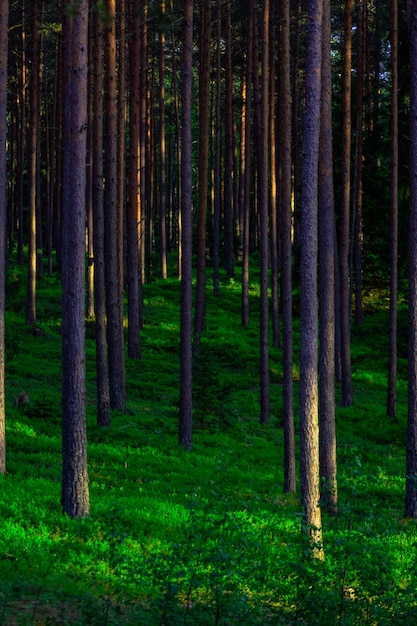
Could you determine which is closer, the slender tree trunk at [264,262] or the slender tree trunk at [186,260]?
the slender tree trunk at [186,260]

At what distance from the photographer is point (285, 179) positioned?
1655 centimetres

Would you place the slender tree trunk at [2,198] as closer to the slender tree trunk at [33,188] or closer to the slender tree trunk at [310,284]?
the slender tree trunk at [310,284]

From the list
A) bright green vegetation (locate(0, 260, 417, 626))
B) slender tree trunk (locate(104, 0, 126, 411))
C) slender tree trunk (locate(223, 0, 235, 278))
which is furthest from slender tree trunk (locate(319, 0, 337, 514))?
slender tree trunk (locate(223, 0, 235, 278))

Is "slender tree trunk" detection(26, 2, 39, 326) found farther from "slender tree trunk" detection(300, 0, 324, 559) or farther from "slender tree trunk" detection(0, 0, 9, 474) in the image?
"slender tree trunk" detection(300, 0, 324, 559)

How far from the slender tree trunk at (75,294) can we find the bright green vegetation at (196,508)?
0.61 meters

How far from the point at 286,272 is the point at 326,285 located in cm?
266

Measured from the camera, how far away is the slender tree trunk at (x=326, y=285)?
1413 cm

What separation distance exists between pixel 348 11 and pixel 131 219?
9.03 m

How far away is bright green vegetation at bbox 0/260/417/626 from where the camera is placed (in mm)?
8047

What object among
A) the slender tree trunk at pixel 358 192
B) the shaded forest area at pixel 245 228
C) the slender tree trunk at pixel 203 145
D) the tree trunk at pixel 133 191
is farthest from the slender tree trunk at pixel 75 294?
the slender tree trunk at pixel 358 192

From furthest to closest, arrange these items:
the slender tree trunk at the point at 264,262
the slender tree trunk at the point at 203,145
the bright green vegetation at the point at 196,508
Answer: the slender tree trunk at the point at 203,145 → the slender tree trunk at the point at 264,262 → the bright green vegetation at the point at 196,508

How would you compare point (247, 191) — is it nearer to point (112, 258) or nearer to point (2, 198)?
point (112, 258)

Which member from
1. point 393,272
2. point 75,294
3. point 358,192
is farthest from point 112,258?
point 358,192

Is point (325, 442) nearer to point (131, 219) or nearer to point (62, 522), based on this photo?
point (62, 522)
